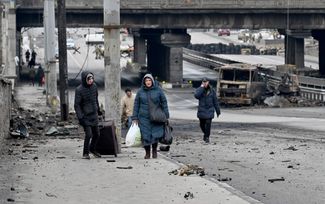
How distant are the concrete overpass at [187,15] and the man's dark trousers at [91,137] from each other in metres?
48.2

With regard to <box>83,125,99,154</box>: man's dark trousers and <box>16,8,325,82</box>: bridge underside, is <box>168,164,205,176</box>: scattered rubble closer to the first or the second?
<box>83,125,99,154</box>: man's dark trousers

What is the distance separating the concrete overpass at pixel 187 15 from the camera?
69.6 m

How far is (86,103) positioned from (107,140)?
2.87ft

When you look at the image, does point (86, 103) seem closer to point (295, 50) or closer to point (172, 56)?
point (172, 56)

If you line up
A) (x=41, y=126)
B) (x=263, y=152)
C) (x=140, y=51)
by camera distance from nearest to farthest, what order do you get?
(x=263, y=152)
(x=41, y=126)
(x=140, y=51)

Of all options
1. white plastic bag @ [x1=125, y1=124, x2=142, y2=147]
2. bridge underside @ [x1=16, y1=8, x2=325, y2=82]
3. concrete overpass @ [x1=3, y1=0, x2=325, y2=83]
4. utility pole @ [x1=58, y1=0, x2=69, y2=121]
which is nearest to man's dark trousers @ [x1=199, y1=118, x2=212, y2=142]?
white plastic bag @ [x1=125, y1=124, x2=142, y2=147]

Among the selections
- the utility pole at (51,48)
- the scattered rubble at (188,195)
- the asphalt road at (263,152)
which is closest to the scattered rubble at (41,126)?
the asphalt road at (263,152)

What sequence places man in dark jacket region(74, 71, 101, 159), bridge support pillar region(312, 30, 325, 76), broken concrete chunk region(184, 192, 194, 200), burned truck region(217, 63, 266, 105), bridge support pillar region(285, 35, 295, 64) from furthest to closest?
bridge support pillar region(312, 30, 325, 76)
bridge support pillar region(285, 35, 295, 64)
burned truck region(217, 63, 266, 105)
man in dark jacket region(74, 71, 101, 159)
broken concrete chunk region(184, 192, 194, 200)

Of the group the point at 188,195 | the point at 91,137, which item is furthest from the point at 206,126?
the point at 188,195

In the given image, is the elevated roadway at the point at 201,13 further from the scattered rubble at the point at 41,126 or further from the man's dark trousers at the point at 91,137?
the man's dark trousers at the point at 91,137

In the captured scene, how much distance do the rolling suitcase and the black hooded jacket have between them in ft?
1.74

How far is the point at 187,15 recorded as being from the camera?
71.0 m

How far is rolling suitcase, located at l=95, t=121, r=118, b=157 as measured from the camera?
798 inches

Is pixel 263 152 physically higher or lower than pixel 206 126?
lower
